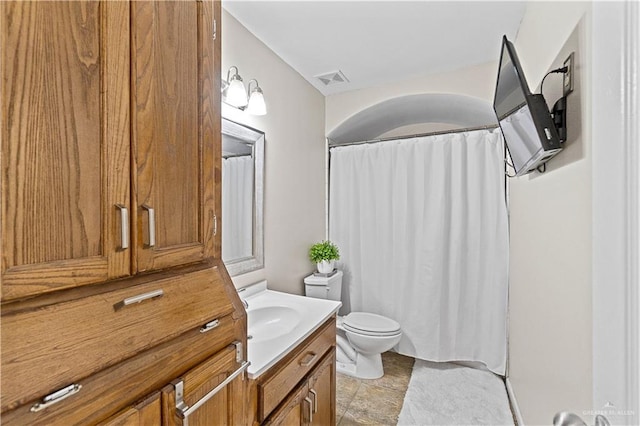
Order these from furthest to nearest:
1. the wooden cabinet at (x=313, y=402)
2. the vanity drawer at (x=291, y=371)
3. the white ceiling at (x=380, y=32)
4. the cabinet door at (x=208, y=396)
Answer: the white ceiling at (x=380, y=32)
the wooden cabinet at (x=313, y=402)
the vanity drawer at (x=291, y=371)
the cabinet door at (x=208, y=396)

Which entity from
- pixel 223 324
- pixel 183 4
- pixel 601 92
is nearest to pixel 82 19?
pixel 183 4

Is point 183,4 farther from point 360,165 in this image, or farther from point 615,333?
point 360,165

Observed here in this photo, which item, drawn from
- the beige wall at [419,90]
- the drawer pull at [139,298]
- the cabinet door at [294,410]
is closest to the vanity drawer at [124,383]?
the drawer pull at [139,298]

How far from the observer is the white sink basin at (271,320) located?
1.50 metres

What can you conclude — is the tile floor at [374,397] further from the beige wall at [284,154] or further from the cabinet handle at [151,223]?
the cabinet handle at [151,223]

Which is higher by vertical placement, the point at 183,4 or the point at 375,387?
the point at 183,4

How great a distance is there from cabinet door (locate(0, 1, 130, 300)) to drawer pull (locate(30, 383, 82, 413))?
19cm

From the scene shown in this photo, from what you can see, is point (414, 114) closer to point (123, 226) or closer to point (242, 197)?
point (242, 197)

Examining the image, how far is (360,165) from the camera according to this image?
2.77 meters

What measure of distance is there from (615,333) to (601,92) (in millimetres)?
378

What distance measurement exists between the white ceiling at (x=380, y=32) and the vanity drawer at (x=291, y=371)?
5.78ft

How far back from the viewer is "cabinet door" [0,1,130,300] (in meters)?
0.49

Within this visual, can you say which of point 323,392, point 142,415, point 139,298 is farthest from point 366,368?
point 139,298

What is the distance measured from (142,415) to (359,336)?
173cm
